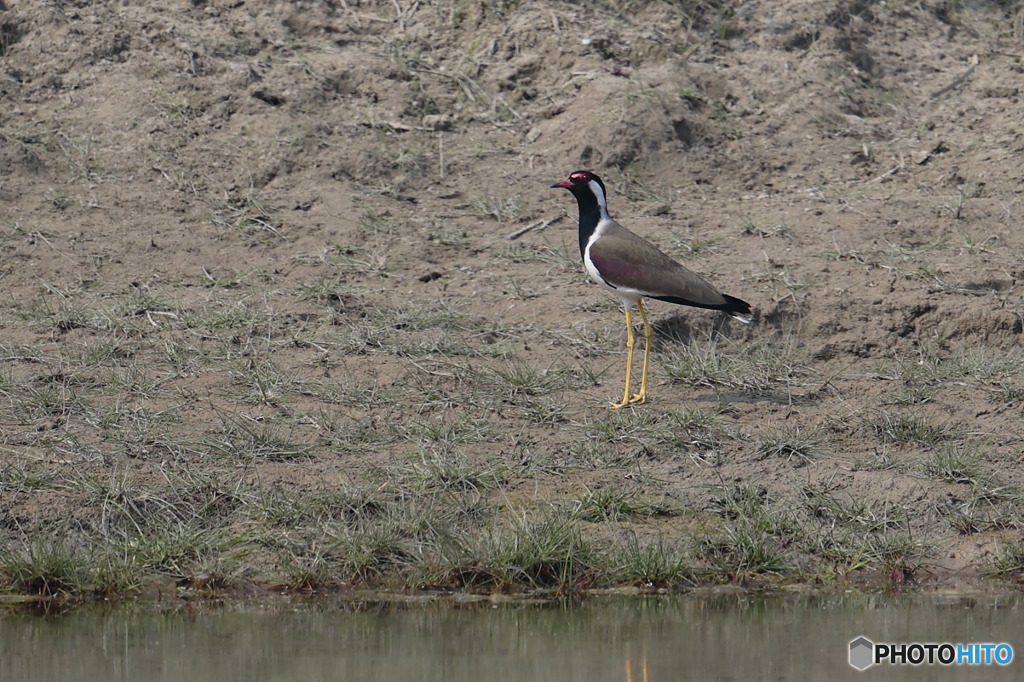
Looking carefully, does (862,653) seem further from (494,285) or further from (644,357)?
(494,285)

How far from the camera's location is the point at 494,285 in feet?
32.4

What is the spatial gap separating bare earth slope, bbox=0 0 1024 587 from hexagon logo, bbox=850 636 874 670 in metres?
0.98

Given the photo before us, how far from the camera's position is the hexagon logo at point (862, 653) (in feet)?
19.4

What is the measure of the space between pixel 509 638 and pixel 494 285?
156 inches

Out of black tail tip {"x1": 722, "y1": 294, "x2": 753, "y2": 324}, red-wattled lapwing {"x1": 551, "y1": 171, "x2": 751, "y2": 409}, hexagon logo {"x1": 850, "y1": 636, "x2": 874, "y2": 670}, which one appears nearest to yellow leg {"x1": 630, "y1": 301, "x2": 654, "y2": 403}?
red-wattled lapwing {"x1": 551, "y1": 171, "x2": 751, "y2": 409}

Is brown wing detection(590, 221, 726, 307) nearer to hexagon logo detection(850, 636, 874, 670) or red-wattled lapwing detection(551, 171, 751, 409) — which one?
red-wattled lapwing detection(551, 171, 751, 409)

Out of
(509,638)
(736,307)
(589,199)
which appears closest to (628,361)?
(736,307)

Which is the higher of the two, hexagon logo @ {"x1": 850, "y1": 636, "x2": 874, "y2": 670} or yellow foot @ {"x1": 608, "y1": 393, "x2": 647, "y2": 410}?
yellow foot @ {"x1": 608, "y1": 393, "x2": 647, "y2": 410}

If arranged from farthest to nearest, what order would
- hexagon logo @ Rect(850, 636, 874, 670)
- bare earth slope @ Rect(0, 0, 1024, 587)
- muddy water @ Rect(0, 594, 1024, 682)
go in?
bare earth slope @ Rect(0, 0, 1024, 587), hexagon logo @ Rect(850, 636, 874, 670), muddy water @ Rect(0, 594, 1024, 682)

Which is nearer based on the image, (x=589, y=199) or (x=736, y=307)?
(x=736, y=307)

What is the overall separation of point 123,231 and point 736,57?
4.92 metres

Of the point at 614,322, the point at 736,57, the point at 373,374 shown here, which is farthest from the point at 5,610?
the point at 736,57

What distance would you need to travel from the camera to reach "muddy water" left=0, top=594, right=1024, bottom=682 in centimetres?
575
